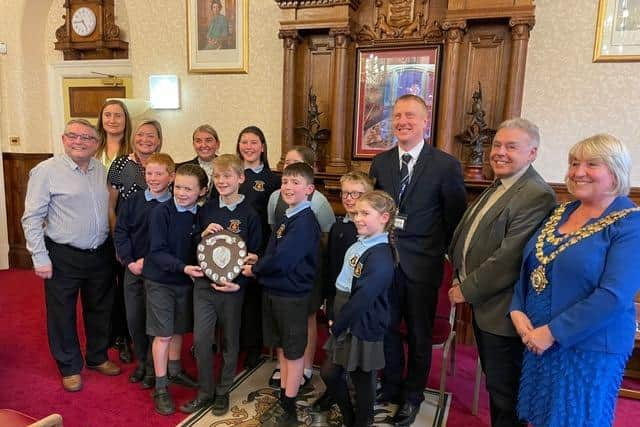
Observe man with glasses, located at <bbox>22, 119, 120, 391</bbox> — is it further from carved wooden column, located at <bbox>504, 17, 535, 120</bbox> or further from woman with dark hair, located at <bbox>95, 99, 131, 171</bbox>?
carved wooden column, located at <bbox>504, 17, 535, 120</bbox>

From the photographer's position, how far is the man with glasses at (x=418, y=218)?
2117mm

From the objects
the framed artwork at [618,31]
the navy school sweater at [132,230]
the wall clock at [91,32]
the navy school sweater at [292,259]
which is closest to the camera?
the navy school sweater at [292,259]

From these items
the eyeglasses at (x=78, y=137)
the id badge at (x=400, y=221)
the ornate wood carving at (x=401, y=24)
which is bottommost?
the id badge at (x=400, y=221)

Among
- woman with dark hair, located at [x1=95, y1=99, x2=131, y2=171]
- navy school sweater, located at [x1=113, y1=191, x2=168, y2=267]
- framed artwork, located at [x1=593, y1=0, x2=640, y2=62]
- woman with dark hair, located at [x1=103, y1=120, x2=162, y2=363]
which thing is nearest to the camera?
navy school sweater, located at [x1=113, y1=191, x2=168, y2=267]

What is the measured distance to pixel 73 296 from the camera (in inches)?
99.9

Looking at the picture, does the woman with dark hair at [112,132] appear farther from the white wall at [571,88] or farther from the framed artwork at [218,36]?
the white wall at [571,88]

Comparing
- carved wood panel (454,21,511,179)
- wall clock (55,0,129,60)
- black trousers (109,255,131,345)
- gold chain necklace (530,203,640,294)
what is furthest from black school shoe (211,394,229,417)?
wall clock (55,0,129,60)

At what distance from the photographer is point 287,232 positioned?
2104 mm

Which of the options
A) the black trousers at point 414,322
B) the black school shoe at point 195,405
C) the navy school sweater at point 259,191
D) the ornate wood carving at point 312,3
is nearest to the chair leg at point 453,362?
the black trousers at point 414,322

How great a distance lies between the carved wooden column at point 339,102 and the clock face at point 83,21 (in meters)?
2.96

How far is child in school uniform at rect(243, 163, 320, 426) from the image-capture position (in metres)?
2.08

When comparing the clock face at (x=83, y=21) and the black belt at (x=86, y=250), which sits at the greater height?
the clock face at (x=83, y=21)

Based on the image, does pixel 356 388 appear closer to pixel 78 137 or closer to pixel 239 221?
pixel 239 221

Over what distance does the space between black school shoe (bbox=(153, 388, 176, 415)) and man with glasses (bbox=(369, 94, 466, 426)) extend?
1.15 meters
